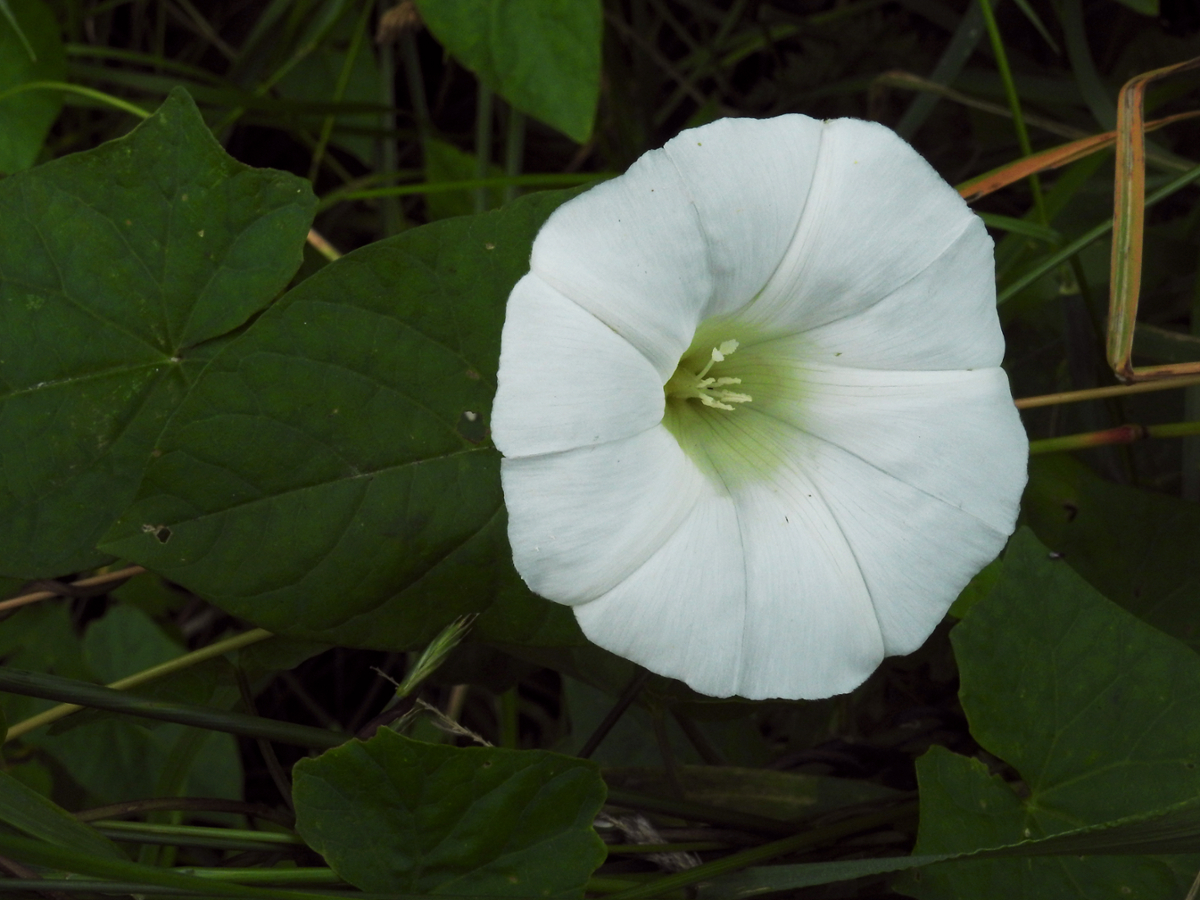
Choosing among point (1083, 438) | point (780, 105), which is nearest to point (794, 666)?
point (1083, 438)

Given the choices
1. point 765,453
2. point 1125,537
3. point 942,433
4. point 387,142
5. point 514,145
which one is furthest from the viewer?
point 387,142

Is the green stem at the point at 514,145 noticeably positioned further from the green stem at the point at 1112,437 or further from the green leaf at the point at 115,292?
the green stem at the point at 1112,437

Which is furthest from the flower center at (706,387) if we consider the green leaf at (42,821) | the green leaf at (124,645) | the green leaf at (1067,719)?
the green leaf at (124,645)

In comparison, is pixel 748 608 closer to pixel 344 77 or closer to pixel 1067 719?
pixel 1067 719

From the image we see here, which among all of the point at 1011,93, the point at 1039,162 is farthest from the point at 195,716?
the point at 1011,93

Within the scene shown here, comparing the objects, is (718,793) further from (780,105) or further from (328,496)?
(780,105)

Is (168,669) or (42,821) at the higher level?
(42,821)

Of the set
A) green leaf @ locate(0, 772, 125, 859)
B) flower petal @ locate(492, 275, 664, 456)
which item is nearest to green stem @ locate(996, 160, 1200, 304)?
flower petal @ locate(492, 275, 664, 456)
